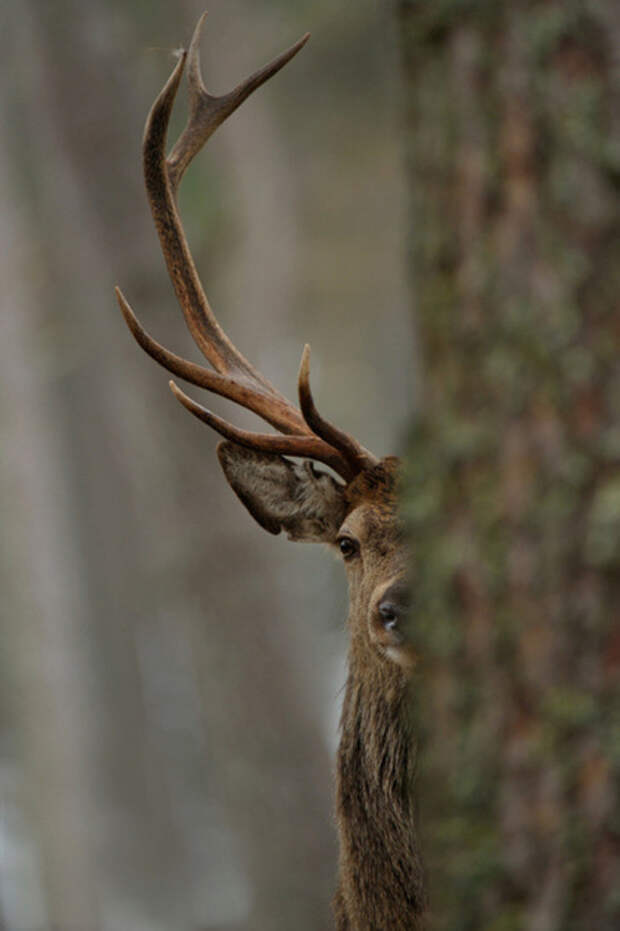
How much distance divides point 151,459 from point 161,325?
5.18 feet

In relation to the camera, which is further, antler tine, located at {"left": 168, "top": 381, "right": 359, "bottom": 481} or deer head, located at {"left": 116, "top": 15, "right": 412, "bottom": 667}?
antler tine, located at {"left": 168, "top": 381, "right": 359, "bottom": 481}

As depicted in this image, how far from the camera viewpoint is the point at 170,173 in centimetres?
464

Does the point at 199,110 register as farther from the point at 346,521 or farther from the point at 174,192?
the point at 346,521

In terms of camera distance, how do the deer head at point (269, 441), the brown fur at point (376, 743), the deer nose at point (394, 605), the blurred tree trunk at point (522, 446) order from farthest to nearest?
the deer head at point (269, 441)
the brown fur at point (376, 743)
the deer nose at point (394, 605)
the blurred tree trunk at point (522, 446)

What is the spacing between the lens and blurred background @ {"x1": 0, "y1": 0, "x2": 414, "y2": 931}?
10117mm

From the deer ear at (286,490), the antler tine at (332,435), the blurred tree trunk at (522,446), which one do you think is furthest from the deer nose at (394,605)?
the blurred tree trunk at (522,446)

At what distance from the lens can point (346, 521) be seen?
14.7ft

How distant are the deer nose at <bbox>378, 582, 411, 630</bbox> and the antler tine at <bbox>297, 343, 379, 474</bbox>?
1.88 feet

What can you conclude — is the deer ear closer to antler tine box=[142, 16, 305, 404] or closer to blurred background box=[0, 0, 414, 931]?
antler tine box=[142, 16, 305, 404]

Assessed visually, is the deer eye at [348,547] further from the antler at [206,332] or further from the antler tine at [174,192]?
the antler tine at [174,192]

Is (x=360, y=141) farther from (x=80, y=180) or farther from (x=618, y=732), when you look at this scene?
(x=618, y=732)

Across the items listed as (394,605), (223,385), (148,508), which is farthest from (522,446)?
(148,508)

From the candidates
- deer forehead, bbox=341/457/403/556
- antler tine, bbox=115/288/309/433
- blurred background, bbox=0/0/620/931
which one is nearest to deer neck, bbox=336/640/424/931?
deer forehead, bbox=341/457/403/556

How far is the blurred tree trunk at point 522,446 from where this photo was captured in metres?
1.93
